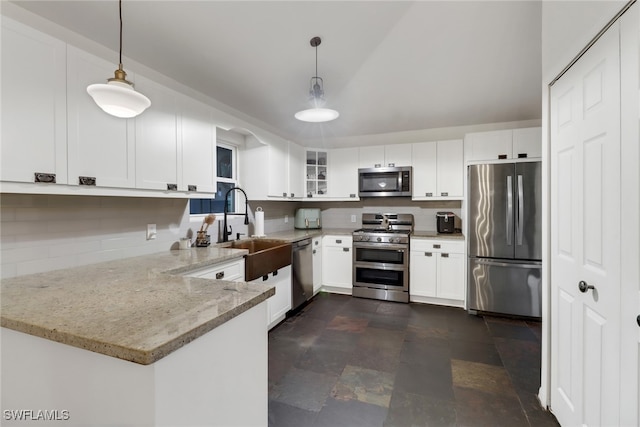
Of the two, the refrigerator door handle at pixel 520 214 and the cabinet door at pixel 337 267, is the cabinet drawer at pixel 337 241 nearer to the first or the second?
the cabinet door at pixel 337 267

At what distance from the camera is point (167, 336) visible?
82 centimetres

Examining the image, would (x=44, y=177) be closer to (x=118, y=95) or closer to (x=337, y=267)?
(x=118, y=95)

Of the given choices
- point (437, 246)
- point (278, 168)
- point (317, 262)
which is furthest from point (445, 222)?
point (278, 168)

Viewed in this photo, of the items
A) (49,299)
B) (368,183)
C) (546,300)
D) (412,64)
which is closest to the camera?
(49,299)

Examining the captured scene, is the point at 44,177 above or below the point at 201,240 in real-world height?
above

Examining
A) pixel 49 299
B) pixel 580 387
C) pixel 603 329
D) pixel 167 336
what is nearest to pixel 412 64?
pixel 603 329

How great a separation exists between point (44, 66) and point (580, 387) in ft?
10.5

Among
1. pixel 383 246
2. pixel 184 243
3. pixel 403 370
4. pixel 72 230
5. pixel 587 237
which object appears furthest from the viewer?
pixel 383 246

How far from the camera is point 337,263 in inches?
161

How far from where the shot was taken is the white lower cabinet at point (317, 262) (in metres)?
3.91

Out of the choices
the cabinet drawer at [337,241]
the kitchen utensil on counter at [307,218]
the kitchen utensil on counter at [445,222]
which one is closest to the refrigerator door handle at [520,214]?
the kitchen utensil on counter at [445,222]

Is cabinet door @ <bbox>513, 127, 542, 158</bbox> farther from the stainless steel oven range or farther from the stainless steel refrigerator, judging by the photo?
the stainless steel oven range

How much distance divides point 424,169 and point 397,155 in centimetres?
44

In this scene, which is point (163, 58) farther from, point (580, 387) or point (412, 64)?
point (580, 387)
